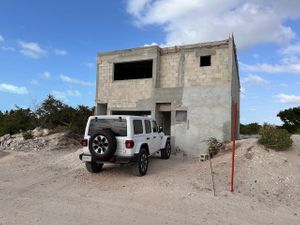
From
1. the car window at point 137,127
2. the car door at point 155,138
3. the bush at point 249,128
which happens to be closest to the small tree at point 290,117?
the bush at point 249,128

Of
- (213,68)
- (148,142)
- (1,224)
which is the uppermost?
(213,68)

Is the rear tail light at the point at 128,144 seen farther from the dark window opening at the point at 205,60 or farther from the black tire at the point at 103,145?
the dark window opening at the point at 205,60

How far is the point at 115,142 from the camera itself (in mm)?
9578

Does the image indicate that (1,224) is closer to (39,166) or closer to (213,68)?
(39,166)

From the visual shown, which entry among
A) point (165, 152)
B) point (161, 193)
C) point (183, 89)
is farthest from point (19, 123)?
point (161, 193)

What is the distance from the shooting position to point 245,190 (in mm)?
8773

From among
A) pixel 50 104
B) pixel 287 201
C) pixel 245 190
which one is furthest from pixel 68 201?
pixel 50 104

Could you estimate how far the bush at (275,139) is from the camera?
1180cm

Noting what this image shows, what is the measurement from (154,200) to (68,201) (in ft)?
7.42

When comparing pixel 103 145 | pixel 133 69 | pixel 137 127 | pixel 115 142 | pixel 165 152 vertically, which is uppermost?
pixel 133 69

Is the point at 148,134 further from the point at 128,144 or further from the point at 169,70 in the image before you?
the point at 169,70

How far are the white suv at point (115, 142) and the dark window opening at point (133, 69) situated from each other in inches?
339

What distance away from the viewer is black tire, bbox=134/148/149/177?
33.0ft

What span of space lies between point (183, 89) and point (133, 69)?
5.48m
